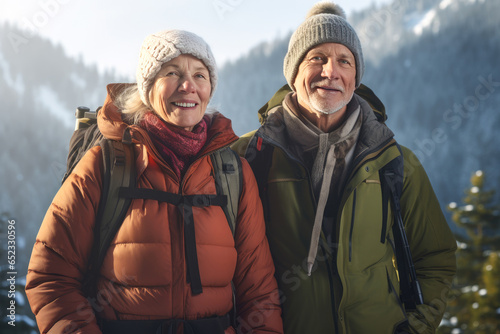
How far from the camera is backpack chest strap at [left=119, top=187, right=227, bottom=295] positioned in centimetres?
231

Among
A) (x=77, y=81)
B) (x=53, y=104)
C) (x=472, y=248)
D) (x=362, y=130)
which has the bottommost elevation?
(x=472, y=248)

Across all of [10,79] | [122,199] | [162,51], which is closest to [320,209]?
[122,199]

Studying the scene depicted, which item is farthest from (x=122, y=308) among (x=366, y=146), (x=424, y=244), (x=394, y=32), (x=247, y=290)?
(x=394, y=32)

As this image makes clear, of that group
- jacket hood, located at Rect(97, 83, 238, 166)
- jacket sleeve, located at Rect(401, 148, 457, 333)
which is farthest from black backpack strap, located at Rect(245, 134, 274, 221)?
jacket sleeve, located at Rect(401, 148, 457, 333)

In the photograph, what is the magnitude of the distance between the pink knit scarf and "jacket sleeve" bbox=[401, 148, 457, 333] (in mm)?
1524

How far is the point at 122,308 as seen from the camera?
7.44ft

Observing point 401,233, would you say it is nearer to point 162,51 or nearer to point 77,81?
point 162,51

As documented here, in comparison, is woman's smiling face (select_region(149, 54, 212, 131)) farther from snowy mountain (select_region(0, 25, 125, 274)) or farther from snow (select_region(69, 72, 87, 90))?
snow (select_region(69, 72, 87, 90))

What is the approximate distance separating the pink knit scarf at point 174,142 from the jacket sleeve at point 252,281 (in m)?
0.36

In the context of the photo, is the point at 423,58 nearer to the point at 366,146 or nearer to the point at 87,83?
the point at 87,83

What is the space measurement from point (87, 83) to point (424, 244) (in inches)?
A: 4820

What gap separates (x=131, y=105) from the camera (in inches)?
105

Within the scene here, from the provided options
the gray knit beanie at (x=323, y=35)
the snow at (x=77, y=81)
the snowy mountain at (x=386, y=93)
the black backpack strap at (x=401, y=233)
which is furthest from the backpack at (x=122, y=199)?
the snow at (x=77, y=81)

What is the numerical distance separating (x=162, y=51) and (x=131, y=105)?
1.25 ft
